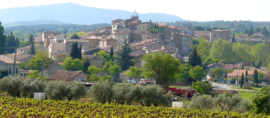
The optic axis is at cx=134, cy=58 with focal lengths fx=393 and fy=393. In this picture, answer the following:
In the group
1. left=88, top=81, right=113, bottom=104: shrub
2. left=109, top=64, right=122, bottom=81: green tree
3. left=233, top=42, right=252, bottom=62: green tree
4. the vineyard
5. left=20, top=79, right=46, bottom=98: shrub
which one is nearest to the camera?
the vineyard

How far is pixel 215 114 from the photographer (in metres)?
30.8

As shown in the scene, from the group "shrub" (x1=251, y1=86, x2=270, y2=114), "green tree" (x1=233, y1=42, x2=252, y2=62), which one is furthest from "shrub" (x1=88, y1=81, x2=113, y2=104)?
"green tree" (x1=233, y1=42, x2=252, y2=62)

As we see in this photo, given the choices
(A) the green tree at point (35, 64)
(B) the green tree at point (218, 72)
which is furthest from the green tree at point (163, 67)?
(B) the green tree at point (218, 72)

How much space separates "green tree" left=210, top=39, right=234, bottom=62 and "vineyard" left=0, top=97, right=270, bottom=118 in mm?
86733

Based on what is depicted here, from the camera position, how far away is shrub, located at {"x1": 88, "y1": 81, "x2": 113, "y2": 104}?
3766 cm

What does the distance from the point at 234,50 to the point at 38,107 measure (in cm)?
9591

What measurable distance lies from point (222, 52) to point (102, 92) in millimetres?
84206

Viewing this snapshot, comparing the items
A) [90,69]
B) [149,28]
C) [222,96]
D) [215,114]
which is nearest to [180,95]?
[222,96]

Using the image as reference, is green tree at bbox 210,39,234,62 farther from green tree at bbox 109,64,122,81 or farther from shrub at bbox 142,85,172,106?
shrub at bbox 142,85,172,106

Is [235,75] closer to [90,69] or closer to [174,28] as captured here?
[90,69]

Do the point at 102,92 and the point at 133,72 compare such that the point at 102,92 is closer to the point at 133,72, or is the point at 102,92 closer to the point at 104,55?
the point at 133,72

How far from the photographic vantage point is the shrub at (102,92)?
3766 cm

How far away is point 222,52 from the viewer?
116625 millimetres

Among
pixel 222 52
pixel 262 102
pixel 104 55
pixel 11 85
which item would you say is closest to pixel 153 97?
pixel 262 102
